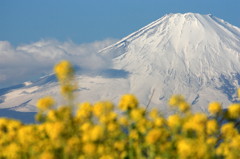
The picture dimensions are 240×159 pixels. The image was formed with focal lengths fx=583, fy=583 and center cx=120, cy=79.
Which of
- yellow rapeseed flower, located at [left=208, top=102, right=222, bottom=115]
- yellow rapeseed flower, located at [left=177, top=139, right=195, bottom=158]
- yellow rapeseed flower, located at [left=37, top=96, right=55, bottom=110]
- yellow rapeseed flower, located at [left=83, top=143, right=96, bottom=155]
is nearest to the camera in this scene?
yellow rapeseed flower, located at [left=177, top=139, right=195, bottom=158]

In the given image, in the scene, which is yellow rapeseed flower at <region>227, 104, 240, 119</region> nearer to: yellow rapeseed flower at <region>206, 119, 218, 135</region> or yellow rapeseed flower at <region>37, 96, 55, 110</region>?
yellow rapeseed flower at <region>206, 119, 218, 135</region>

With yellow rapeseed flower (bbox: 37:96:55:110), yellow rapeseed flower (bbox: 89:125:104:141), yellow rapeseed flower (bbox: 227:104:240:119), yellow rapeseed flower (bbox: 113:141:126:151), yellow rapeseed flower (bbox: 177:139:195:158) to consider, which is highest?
yellow rapeseed flower (bbox: 227:104:240:119)

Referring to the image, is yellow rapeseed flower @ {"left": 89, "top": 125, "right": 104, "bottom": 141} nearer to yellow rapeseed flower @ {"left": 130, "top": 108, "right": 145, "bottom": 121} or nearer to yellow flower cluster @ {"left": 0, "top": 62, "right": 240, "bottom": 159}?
yellow flower cluster @ {"left": 0, "top": 62, "right": 240, "bottom": 159}

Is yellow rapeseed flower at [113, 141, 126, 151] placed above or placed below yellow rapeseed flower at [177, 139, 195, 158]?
above

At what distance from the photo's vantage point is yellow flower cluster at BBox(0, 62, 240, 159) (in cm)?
361

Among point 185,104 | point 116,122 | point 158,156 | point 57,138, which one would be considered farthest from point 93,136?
point 185,104

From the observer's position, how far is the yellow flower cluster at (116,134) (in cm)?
361

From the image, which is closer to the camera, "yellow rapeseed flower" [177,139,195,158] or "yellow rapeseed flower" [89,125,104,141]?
"yellow rapeseed flower" [177,139,195,158]

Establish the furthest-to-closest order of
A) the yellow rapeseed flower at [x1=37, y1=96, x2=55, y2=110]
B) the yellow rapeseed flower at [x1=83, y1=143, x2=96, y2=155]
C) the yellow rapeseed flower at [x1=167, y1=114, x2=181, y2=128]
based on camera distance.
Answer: the yellow rapeseed flower at [x1=167, y1=114, x2=181, y2=128] → the yellow rapeseed flower at [x1=37, y1=96, x2=55, y2=110] → the yellow rapeseed flower at [x1=83, y1=143, x2=96, y2=155]

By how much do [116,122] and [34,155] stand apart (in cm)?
68

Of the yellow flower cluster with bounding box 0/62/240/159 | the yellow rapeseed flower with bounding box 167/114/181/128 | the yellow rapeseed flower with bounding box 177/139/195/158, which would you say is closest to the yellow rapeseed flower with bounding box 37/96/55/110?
the yellow flower cluster with bounding box 0/62/240/159

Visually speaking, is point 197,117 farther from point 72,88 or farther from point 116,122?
point 72,88

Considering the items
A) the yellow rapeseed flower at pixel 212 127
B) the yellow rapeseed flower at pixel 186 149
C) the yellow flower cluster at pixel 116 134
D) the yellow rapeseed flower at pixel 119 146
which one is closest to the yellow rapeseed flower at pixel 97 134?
the yellow flower cluster at pixel 116 134

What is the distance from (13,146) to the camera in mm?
4129
